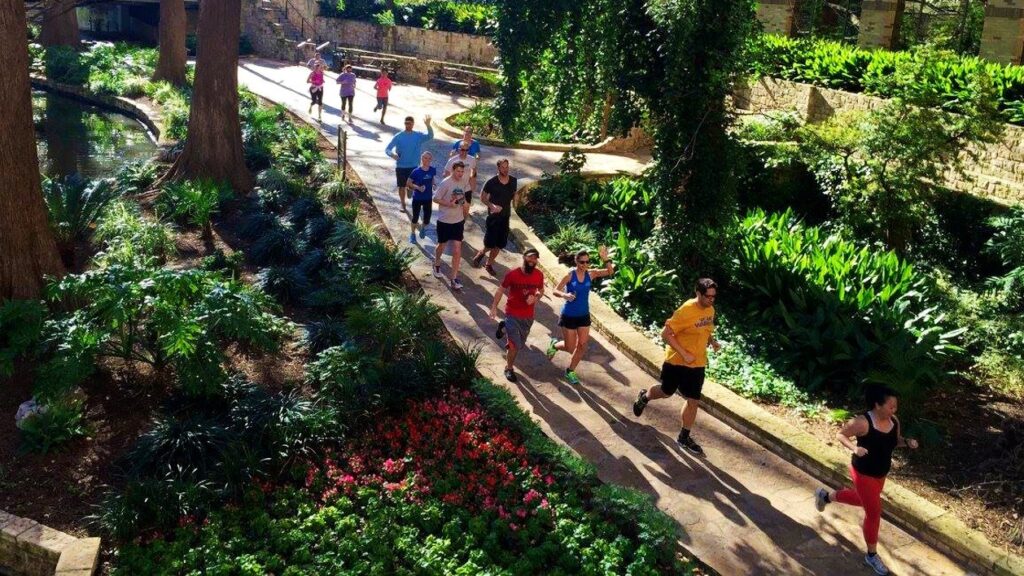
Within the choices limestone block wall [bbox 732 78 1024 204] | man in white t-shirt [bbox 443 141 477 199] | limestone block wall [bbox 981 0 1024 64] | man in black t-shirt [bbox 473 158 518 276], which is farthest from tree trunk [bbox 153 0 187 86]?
limestone block wall [bbox 981 0 1024 64]

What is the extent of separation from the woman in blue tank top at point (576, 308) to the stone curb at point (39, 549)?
4.46 meters

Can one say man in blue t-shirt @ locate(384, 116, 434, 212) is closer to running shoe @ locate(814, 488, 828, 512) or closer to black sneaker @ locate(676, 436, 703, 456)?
black sneaker @ locate(676, 436, 703, 456)

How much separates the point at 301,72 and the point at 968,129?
25081mm

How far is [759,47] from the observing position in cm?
1265

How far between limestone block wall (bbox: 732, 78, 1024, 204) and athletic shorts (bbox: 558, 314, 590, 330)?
193 inches

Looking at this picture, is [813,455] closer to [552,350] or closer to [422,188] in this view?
[552,350]

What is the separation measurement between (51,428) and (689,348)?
542 cm

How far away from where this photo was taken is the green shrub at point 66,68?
2908 cm

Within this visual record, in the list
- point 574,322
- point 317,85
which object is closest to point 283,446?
point 574,322

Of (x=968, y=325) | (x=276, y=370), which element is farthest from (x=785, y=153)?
(x=276, y=370)

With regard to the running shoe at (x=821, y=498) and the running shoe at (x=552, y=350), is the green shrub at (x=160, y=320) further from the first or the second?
the running shoe at (x=821, y=498)

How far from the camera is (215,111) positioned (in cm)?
1588

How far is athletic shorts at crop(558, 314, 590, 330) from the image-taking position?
922 cm

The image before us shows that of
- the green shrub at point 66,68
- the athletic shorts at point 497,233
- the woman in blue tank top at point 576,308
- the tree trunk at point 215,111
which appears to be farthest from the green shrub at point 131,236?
the green shrub at point 66,68
